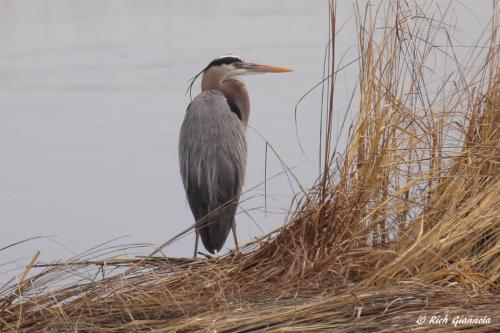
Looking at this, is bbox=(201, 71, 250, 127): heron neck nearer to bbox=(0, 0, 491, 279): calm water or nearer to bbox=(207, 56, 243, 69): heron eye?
bbox=(207, 56, 243, 69): heron eye

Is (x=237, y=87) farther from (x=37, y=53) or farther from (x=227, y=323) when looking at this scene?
(x=37, y=53)

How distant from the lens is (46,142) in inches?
257

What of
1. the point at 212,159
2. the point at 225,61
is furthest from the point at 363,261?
the point at 225,61

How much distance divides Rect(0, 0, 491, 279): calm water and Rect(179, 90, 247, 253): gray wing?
272mm

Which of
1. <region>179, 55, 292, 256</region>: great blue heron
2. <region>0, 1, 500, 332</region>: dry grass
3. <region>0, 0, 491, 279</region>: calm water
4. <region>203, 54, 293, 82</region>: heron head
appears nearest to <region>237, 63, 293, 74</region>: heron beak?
<region>203, 54, 293, 82</region>: heron head

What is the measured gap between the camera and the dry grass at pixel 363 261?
7.50ft

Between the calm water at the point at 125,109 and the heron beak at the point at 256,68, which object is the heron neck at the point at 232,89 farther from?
the calm water at the point at 125,109

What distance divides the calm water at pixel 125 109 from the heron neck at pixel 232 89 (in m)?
0.43

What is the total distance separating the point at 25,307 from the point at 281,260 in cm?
68

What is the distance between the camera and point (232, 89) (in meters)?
4.88

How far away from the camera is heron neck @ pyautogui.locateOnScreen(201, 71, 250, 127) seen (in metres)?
4.82

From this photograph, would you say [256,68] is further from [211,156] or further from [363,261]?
[363,261]

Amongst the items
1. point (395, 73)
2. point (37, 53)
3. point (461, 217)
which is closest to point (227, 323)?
point (461, 217)

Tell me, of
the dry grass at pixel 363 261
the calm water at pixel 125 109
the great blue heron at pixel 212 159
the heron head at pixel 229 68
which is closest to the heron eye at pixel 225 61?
the heron head at pixel 229 68
